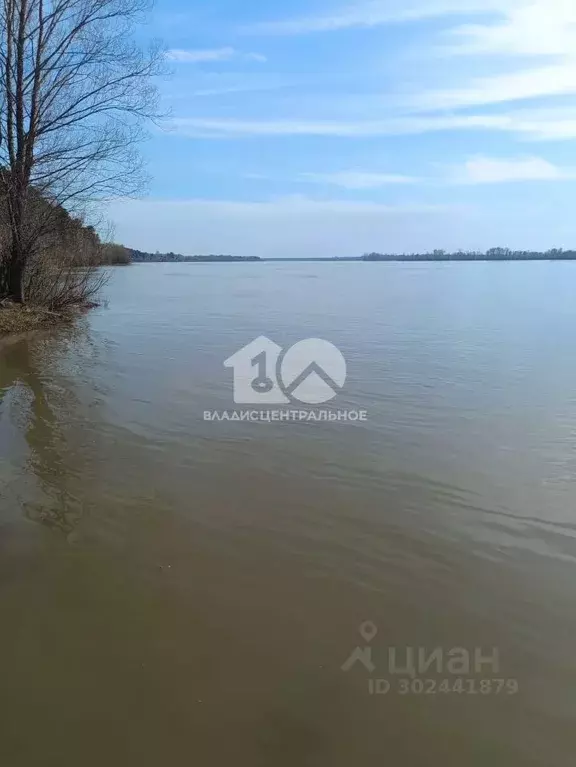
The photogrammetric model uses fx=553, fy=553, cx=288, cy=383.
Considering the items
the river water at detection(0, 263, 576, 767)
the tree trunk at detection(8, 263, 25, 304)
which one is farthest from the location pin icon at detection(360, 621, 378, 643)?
the tree trunk at detection(8, 263, 25, 304)

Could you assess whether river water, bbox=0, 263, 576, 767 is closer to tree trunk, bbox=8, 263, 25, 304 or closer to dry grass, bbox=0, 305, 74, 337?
dry grass, bbox=0, 305, 74, 337

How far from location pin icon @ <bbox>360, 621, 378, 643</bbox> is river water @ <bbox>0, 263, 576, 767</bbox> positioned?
5 centimetres

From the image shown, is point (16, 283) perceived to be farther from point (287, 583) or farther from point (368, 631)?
point (368, 631)

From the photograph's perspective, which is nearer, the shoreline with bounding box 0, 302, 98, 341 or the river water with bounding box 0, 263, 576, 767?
the river water with bounding box 0, 263, 576, 767

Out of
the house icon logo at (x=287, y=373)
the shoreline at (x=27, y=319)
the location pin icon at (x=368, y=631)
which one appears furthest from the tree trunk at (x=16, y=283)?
the location pin icon at (x=368, y=631)

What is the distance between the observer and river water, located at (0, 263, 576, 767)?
2.48 m

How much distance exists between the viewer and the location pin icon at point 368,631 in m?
3.04

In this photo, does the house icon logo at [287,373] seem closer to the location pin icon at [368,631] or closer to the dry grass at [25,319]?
the location pin icon at [368,631]

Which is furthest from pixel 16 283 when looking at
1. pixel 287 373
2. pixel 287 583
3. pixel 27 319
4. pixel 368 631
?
pixel 368 631

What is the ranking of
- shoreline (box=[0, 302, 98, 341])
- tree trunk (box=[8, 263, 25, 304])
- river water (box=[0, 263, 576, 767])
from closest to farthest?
1. river water (box=[0, 263, 576, 767])
2. shoreline (box=[0, 302, 98, 341])
3. tree trunk (box=[8, 263, 25, 304])

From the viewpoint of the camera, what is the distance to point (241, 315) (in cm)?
1875

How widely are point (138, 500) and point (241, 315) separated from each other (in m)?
14.5

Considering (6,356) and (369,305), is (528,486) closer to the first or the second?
(6,356)

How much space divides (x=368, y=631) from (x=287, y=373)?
6717 millimetres
